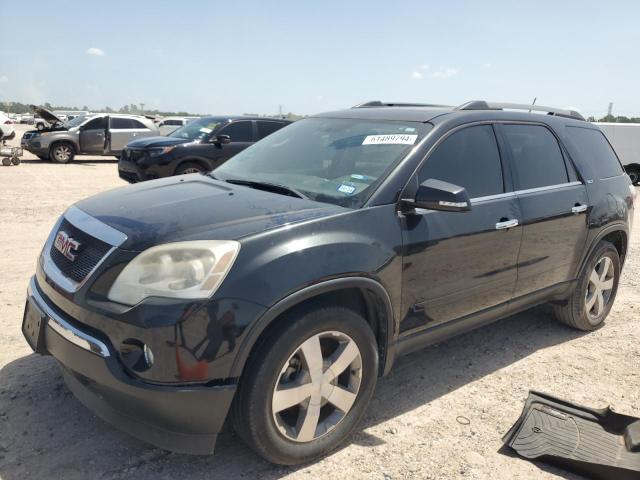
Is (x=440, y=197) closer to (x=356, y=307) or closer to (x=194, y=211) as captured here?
(x=356, y=307)

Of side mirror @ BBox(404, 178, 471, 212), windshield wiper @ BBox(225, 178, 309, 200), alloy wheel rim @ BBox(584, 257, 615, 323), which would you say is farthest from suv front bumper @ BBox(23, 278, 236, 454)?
alloy wheel rim @ BBox(584, 257, 615, 323)

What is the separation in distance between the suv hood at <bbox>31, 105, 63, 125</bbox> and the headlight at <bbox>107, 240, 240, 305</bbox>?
60.6ft

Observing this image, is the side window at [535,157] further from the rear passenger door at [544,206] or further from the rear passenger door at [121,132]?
the rear passenger door at [121,132]

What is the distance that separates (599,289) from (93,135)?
56.1 ft

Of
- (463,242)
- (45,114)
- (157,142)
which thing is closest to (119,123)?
(45,114)

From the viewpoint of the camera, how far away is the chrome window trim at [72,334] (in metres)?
2.31

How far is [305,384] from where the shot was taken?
101 inches

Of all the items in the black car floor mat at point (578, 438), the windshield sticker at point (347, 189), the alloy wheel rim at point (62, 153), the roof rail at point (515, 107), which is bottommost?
the alloy wheel rim at point (62, 153)

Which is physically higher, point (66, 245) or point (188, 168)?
point (66, 245)

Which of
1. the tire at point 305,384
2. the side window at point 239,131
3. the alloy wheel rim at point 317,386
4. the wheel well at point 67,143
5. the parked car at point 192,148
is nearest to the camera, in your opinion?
the tire at point 305,384

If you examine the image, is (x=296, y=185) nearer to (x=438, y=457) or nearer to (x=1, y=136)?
(x=438, y=457)

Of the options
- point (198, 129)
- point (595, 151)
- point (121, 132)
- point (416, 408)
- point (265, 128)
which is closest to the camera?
point (416, 408)

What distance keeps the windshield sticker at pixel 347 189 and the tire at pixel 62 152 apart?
17.1 meters

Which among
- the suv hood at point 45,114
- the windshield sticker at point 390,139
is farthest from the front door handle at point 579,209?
the suv hood at point 45,114
